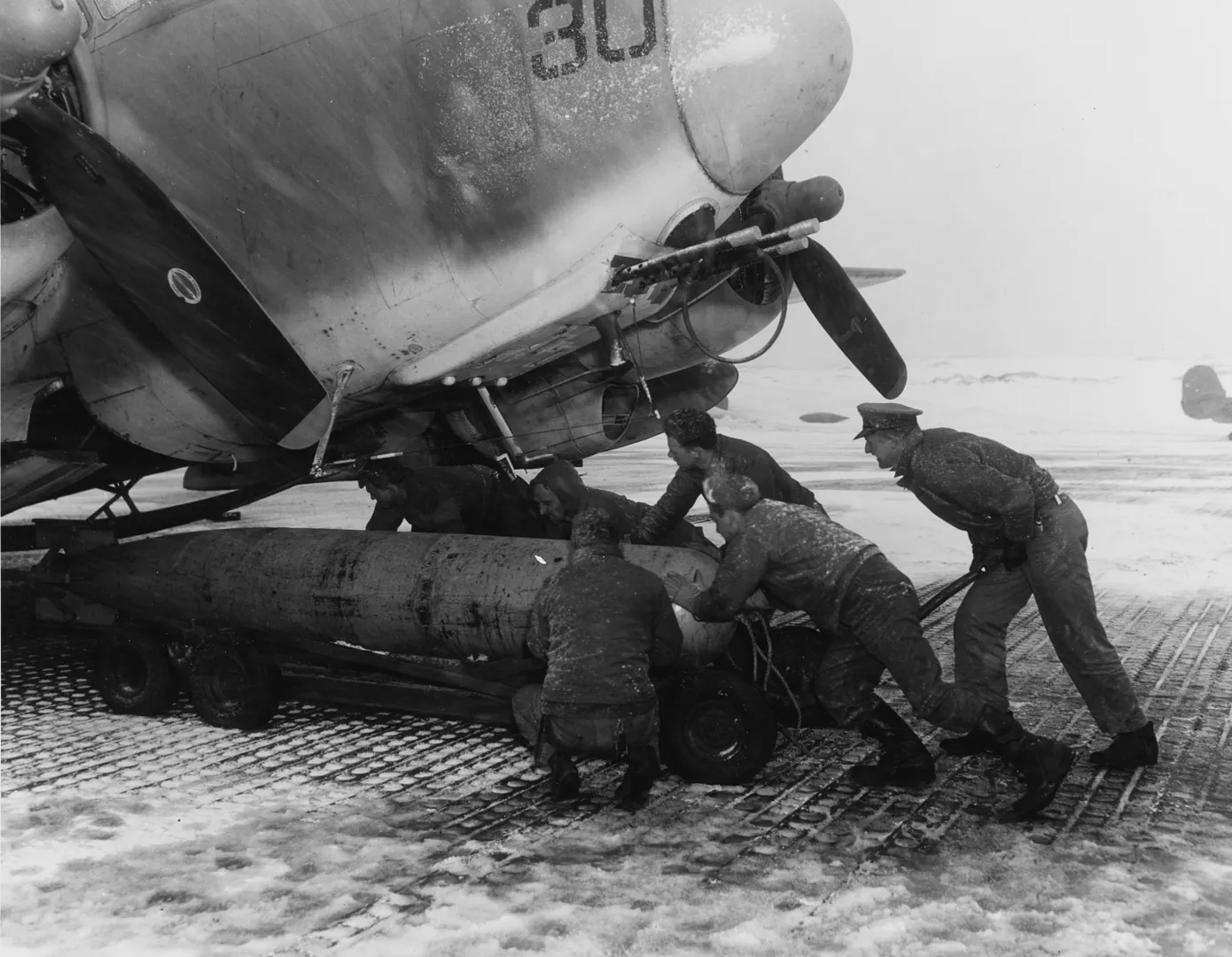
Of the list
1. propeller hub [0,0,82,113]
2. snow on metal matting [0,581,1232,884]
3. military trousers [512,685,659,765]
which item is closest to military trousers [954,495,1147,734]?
snow on metal matting [0,581,1232,884]

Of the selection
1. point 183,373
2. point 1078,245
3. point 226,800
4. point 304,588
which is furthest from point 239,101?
point 1078,245

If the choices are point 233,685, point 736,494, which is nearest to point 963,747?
point 736,494

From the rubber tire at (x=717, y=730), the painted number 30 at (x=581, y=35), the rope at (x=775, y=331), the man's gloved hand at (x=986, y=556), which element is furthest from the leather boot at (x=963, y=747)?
the painted number 30 at (x=581, y=35)

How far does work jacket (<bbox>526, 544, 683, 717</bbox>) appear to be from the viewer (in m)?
4.02

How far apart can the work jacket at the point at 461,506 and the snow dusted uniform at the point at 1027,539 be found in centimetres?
290

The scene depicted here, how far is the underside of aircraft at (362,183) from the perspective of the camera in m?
4.75

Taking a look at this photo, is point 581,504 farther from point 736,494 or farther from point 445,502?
point 736,494

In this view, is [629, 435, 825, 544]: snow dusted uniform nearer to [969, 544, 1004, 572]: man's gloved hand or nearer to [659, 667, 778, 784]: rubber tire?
[969, 544, 1004, 572]: man's gloved hand

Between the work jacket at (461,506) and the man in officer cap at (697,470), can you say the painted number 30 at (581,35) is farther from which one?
the work jacket at (461,506)

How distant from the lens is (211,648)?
5164mm

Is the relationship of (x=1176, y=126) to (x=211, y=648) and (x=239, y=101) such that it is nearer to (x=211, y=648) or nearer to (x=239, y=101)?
(x=239, y=101)

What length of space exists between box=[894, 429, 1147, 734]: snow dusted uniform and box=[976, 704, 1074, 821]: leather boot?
1.38ft

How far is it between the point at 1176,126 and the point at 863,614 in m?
10.7

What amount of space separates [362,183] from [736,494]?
2.48 meters
